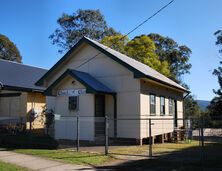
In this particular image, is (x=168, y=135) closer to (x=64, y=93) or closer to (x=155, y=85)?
(x=155, y=85)

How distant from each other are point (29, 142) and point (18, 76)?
527 inches

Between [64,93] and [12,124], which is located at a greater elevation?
[64,93]

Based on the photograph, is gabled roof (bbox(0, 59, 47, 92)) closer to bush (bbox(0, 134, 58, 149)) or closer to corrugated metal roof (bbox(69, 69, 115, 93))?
corrugated metal roof (bbox(69, 69, 115, 93))

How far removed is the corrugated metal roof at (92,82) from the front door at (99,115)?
58 cm

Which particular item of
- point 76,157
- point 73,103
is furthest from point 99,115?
point 76,157

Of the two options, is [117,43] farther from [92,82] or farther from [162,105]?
[92,82]

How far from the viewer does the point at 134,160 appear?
42.1 feet

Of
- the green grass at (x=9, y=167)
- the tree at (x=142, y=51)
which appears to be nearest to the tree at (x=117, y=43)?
the tree at (x=142, y=51)

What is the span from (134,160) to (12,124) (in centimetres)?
1308

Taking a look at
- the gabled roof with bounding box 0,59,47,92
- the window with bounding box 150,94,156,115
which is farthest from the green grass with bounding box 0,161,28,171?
the gabled roof with bounding box 0,59,47,92

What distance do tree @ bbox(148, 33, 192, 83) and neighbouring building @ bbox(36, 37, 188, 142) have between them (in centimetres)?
3316

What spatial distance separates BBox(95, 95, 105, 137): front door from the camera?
63.5ft

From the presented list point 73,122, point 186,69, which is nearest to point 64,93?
point 73,122

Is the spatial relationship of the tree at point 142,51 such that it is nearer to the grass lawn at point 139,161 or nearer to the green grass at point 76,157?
the green grass at point 76,157
